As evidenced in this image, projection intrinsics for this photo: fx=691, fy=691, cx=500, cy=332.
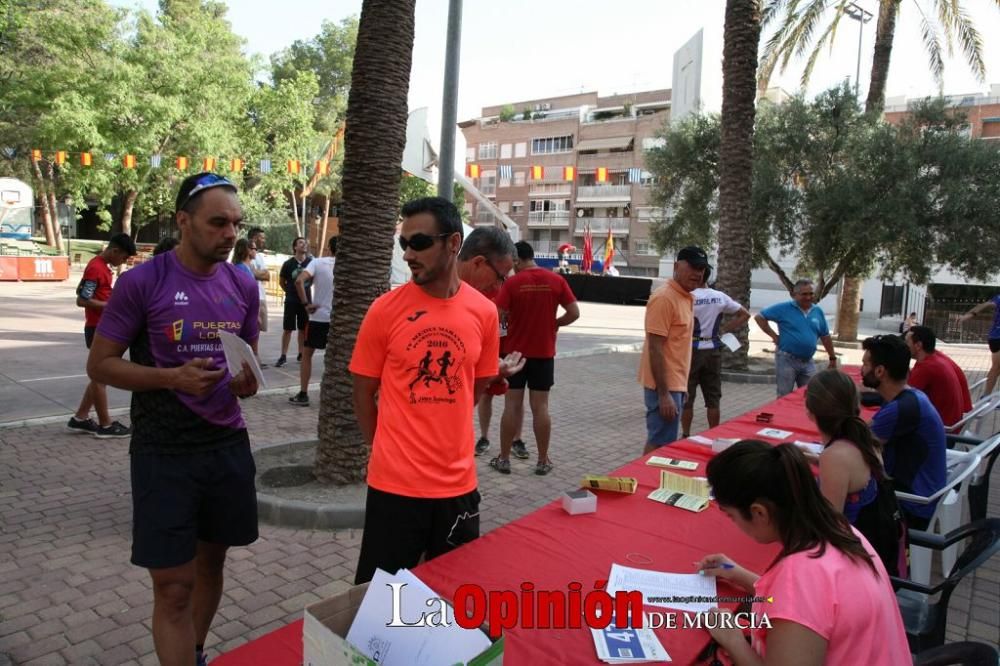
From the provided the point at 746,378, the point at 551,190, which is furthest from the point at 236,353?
the point at 551,190

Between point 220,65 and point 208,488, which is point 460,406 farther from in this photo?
point 220,65

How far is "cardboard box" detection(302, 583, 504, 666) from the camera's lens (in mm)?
1454

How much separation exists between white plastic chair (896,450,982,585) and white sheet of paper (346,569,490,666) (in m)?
2.85

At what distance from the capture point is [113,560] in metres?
4.04

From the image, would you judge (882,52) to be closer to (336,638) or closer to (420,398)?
(420,398)

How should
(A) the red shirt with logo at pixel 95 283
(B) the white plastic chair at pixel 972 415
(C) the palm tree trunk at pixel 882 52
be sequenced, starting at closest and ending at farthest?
(B) the white plastic chair at pixel 972 415, (A) the red shirt with logo at pixel 95 283, (C) the palm tree trunk at pixel 882 52

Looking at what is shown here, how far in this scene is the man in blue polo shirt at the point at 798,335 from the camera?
7387mm

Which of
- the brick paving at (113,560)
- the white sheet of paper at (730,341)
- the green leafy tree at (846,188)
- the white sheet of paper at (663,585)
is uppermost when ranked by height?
the green leafy tree at (846,188)

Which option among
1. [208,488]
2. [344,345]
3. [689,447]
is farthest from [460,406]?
[344,345]

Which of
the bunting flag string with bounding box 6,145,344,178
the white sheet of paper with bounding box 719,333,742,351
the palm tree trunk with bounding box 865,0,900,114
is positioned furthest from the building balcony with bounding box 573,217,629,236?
the white sheet of paper with bounding box 719,333,742,351

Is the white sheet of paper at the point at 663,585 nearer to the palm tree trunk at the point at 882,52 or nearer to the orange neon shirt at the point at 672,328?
the orange neon shirt at the point at 672,328

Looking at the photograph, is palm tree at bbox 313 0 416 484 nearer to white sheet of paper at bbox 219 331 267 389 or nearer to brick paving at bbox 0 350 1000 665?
brick paving at bbox 0 350 1000 665

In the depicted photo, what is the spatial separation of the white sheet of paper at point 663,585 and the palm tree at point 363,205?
309 cm

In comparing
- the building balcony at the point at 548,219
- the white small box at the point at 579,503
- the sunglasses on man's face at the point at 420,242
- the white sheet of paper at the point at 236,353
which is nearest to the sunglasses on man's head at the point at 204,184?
the white sheet of paper at the point at 236,353
